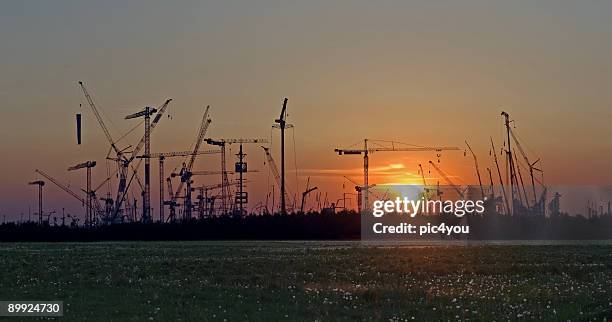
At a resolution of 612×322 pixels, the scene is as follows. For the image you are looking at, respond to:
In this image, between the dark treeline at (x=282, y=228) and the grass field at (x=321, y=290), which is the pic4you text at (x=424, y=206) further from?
the grass field at (x=321, y=290)

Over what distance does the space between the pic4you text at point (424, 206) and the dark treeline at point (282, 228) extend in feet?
8.37

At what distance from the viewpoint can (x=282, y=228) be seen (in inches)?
7003

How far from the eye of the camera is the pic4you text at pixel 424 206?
129 metres

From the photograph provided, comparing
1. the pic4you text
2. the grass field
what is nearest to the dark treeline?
the pic4you text

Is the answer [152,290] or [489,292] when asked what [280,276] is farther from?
[489,292]

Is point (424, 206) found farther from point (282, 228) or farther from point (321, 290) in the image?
point (321, 290)

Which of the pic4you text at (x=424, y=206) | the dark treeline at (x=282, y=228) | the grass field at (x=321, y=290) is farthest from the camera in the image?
the dark treeline at (x=282, y=228)

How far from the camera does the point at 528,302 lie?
3075 cm

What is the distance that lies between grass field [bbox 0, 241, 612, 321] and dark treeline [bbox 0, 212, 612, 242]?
103m

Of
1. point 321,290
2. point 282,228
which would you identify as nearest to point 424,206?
point 282,228

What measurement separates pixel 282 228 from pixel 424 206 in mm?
39887

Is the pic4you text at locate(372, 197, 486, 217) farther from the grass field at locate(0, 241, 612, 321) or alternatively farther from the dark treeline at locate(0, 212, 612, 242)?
the grass field at locate(0, 241, 612, 321)

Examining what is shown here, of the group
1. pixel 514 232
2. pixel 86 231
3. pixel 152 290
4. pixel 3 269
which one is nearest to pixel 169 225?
pixel 86 231

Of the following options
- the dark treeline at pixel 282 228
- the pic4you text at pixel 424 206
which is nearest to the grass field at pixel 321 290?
the pic4you text at pixel 424 206
